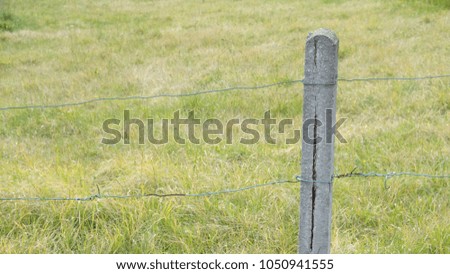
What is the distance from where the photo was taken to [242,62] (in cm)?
894

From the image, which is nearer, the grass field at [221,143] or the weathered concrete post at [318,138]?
the weathered concrete post at [318,138]

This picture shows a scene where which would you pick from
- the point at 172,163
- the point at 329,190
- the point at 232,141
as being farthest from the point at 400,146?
the point at 329,190

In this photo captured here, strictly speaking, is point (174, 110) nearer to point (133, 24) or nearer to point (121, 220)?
point (121, 220)

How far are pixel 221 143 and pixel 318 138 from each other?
284cm

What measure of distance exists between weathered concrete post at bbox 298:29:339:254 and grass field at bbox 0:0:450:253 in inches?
21.8

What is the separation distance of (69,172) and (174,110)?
8.37ft

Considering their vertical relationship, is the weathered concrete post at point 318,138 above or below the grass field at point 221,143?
above

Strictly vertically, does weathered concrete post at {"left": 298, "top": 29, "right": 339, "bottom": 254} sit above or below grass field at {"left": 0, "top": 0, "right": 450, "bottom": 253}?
above

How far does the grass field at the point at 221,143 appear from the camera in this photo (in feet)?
11.2

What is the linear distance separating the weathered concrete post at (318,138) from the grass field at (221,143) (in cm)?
55

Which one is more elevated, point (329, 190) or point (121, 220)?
point (329, 190)

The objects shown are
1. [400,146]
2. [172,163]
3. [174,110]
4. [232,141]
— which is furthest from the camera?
[174,110]

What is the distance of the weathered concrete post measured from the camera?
2447 mm

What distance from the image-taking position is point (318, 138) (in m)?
2.56
